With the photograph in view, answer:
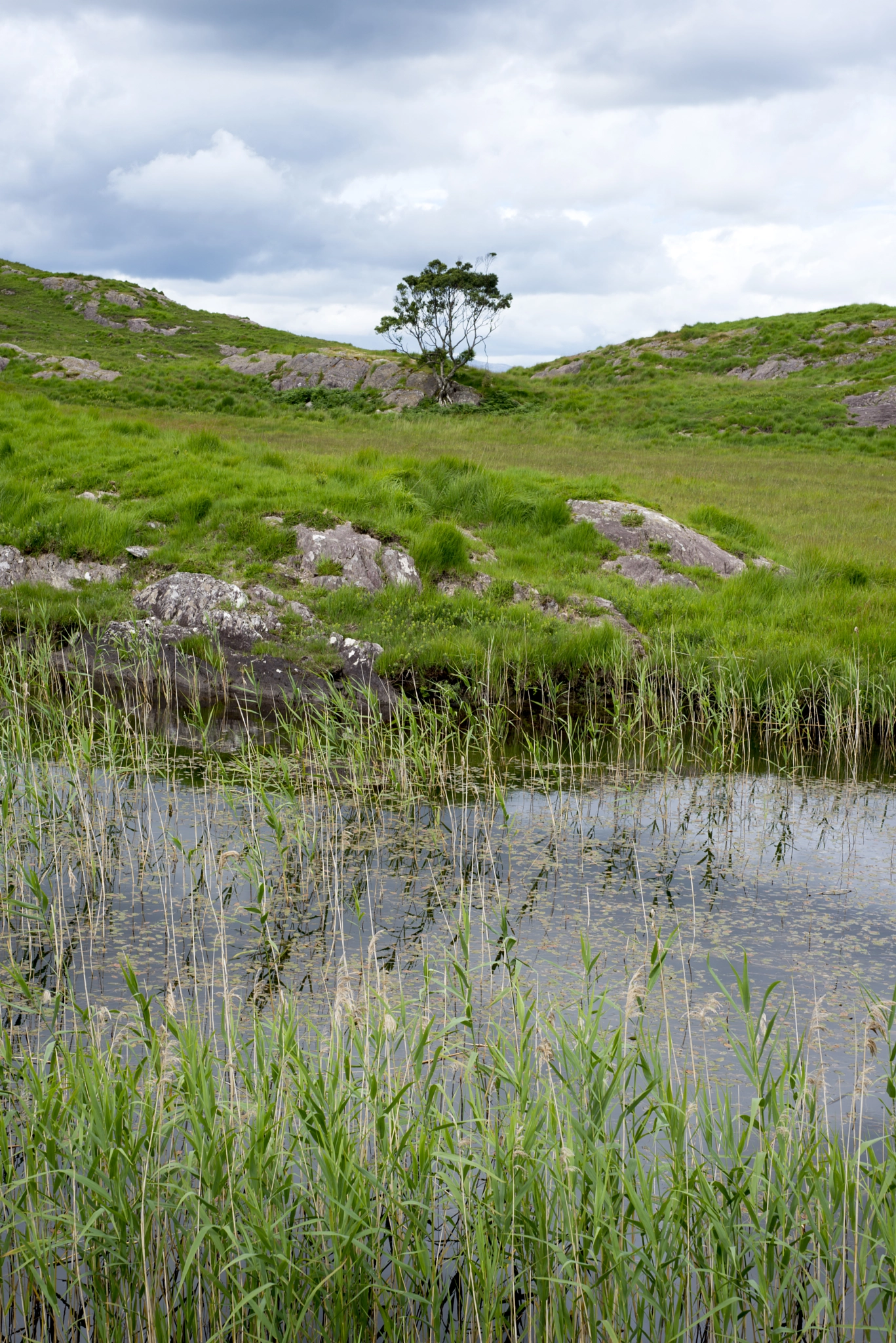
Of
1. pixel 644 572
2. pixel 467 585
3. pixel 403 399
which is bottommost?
pixel 467 585

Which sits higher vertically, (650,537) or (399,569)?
(650,537)

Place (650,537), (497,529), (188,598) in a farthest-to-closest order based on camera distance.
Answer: (497,529)
(650,537)
(188,598)

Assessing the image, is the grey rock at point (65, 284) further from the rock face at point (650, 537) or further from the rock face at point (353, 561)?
the rock face at point (353, 561)

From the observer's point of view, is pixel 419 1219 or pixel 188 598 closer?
pixel 419 1219

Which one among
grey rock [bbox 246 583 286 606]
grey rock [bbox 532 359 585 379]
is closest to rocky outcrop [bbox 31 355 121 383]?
grey rock [bbox 532 359 585 379]

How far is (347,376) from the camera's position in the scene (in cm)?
5475

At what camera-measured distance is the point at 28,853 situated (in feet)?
27.6

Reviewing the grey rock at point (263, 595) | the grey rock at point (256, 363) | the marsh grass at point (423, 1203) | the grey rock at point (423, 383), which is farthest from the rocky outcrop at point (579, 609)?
the grey rock at point (256, 363)

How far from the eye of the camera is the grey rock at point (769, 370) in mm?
57156

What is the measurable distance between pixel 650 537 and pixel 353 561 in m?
5.89

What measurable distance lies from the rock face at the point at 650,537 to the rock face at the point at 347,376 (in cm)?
3191

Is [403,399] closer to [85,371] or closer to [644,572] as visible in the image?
[85,371]

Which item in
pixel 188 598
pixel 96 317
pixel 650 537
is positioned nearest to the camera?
pixel 188 598

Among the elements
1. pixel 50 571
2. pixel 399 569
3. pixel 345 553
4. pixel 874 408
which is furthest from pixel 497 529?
pixel 874 408
